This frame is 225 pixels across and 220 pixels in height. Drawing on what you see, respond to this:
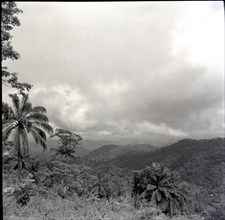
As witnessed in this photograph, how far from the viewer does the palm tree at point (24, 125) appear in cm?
2647

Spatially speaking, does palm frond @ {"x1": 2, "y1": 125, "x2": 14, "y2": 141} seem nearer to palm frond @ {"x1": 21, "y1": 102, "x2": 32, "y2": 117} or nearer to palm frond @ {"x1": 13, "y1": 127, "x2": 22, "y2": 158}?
palm frond @ {"x1": 13, "y1": 127, "x2": 22, "y2": 158}

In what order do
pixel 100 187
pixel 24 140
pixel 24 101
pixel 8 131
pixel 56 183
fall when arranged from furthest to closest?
1. pixel 100 187
2. pixel 56 183
3. pixel 24 101
4. pixel 24 140
5. pixel 8 131

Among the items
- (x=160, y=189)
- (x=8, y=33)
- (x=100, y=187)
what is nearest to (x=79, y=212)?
(x=8, y=33)

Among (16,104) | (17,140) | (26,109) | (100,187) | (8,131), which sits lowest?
(100,187)

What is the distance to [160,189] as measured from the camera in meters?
34.5

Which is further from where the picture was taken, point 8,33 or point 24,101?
point 24,101

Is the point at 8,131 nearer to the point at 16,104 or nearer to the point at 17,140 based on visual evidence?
the point at 17,140

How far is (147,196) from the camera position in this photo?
3481 cm

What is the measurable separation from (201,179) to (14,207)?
394 ft

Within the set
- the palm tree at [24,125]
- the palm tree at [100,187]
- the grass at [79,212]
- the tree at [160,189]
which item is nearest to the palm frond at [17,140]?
the palm tree at [24,125]

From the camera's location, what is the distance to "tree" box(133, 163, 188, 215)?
34156 millimetres

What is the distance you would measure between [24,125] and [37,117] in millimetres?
1263

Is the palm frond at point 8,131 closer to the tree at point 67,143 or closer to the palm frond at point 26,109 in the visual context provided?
the palm frond at point 26,109

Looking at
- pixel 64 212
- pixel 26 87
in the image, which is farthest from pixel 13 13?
pixel 64 212
